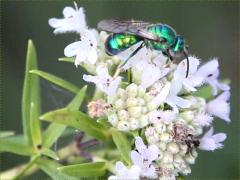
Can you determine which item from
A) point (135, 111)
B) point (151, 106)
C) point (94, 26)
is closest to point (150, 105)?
point (151, 106)

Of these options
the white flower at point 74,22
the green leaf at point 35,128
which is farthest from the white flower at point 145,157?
the white flower at point 74,22

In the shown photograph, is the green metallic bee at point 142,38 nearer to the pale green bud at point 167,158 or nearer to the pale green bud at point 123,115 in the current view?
the pale green bud at point 123,115

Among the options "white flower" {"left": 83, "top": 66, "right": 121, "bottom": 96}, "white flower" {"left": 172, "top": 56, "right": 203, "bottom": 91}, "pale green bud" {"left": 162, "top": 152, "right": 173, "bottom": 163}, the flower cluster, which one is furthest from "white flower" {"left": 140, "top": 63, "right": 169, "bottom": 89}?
"pale green bud" {"left": 162, "top": 152, "right": 173, "bottom": 163}

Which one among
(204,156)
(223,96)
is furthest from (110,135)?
(204,156)

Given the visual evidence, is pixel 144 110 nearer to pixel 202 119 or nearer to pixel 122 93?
pixel 122 93

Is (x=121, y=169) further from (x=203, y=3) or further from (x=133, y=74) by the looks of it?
(x=203, y=3)
